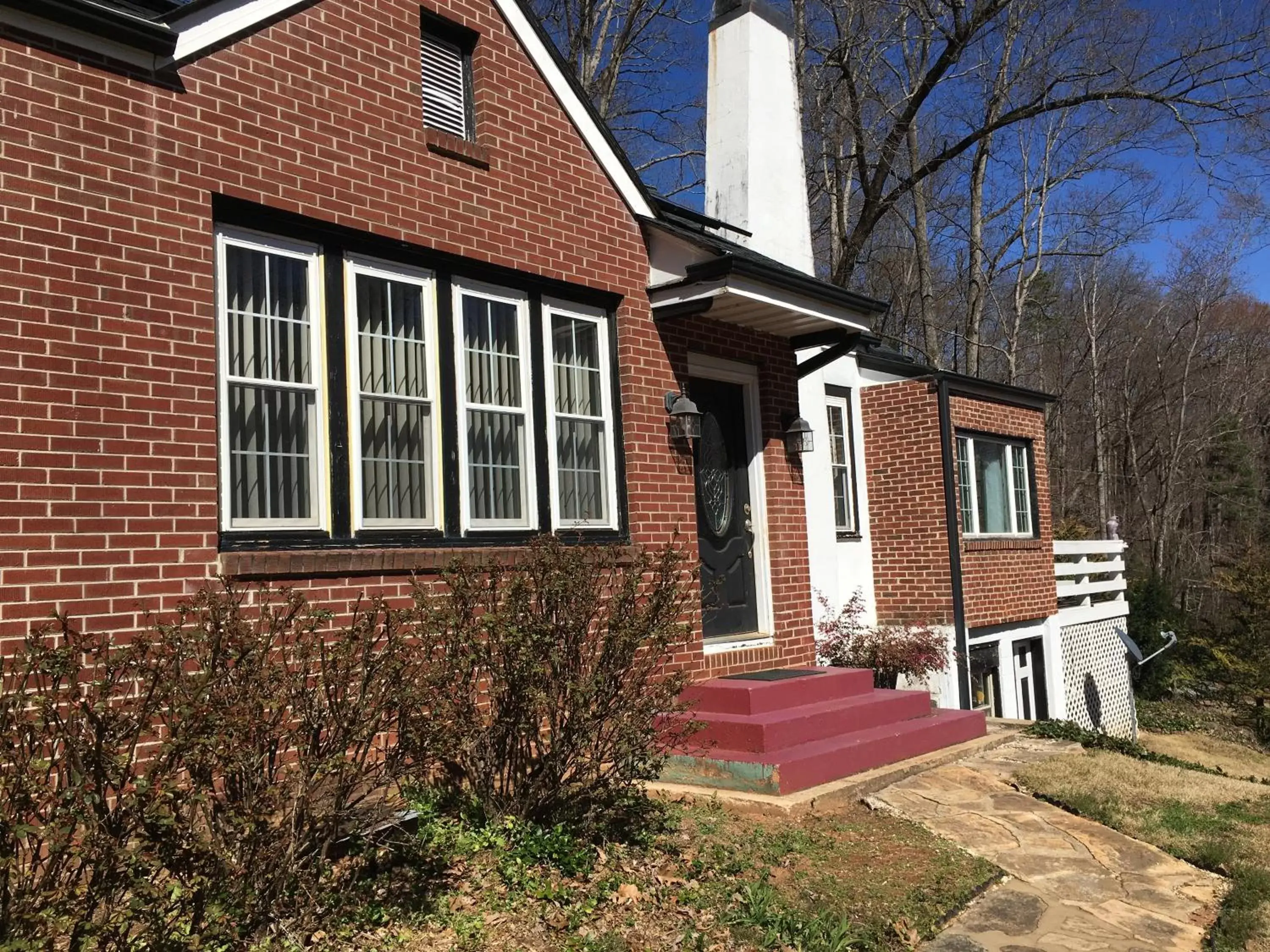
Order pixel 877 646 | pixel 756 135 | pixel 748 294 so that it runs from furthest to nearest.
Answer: pixel 877 646 → pixel 756 135 → pixel 748 294

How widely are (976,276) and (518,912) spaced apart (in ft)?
82.8

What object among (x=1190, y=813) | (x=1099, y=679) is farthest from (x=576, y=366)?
(x=1099, y=679)

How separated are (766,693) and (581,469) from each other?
2.17 m

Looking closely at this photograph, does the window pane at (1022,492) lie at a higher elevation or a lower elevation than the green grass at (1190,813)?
higher

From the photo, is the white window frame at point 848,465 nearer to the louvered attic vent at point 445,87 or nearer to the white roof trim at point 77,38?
the louvered attic vent at point 445,87

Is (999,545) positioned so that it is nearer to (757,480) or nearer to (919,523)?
(919,523)

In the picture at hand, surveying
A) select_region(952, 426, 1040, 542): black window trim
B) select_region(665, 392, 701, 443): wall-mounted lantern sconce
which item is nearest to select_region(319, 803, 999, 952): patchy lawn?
select_region(665, 392, 701, 443): wall-mounted lantern sconce

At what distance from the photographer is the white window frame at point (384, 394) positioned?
6234mm

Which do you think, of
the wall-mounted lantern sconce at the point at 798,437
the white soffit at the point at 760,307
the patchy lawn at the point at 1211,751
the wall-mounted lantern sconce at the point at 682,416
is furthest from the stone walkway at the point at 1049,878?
the patchy lawn at the point at 1211,751

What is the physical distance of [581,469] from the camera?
7.93m

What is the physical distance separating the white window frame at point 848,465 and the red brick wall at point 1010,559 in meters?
1.29

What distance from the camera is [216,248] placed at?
5.73m

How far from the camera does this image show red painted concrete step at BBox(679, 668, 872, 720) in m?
7.61

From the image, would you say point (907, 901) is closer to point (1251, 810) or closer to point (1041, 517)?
point (1251, 810)
